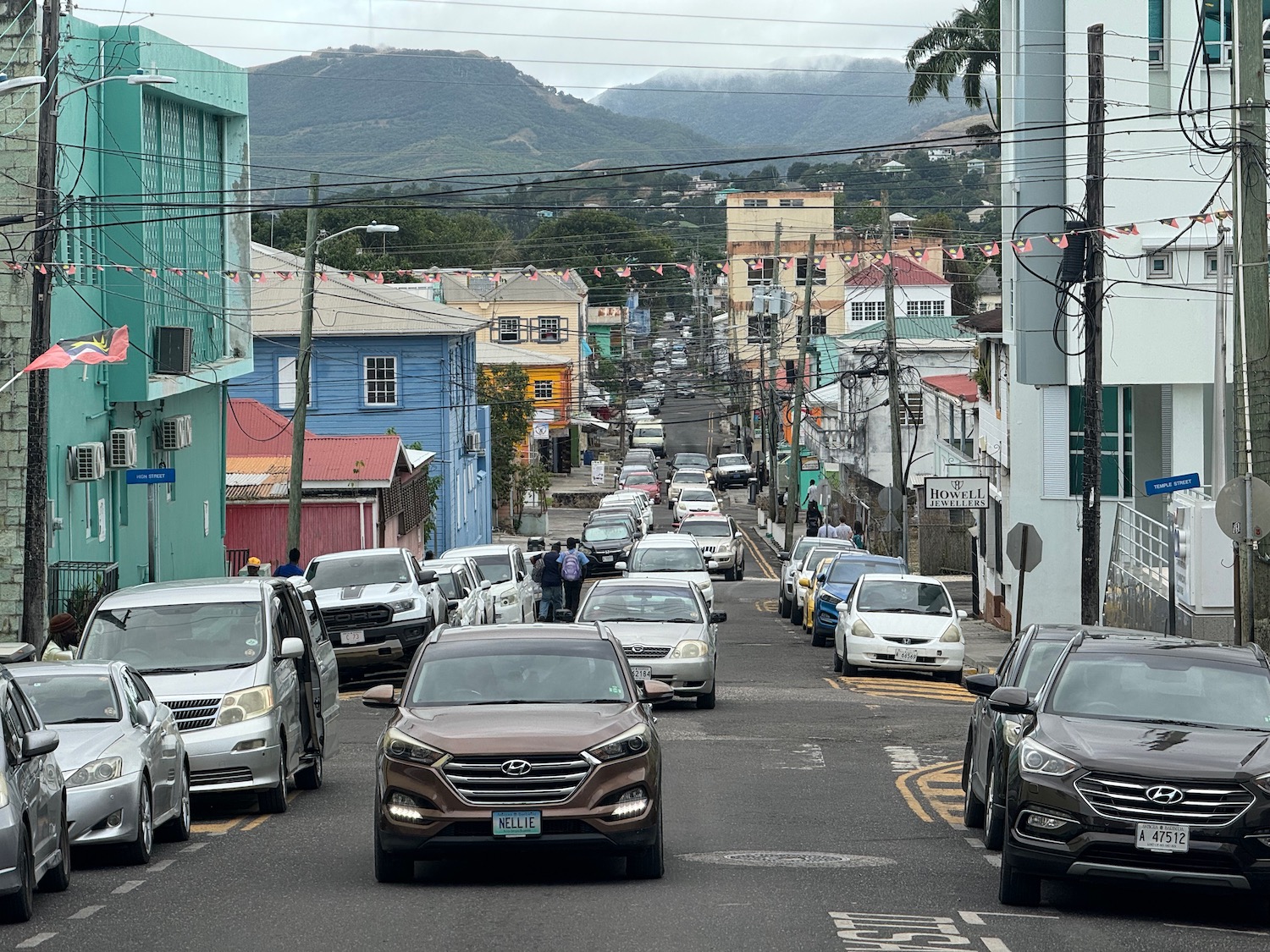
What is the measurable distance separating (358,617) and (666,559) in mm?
13030

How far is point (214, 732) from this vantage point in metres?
14.6

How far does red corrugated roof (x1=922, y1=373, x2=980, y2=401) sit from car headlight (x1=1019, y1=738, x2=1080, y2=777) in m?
44.3

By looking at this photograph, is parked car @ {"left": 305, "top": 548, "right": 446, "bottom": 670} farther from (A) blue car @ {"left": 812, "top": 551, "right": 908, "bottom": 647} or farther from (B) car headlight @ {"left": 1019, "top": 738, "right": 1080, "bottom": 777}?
(B) car headlight @ {"left": 1019, "top": 738, "right": 1080, "bottom": 777}

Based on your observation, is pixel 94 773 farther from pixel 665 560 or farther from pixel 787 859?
pixel 665 560

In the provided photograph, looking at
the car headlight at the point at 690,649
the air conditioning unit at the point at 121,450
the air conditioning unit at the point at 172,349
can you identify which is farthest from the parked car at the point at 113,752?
the air conditioning unit at the point at 172,349

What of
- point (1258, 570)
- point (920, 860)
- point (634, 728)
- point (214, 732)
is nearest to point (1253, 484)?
point (1258, 570)

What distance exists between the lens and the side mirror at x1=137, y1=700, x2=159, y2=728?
1300 cm

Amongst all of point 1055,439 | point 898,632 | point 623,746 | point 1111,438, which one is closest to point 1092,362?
point 898,632

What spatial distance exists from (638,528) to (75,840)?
4318cm

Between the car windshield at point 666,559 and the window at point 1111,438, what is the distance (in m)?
7.80

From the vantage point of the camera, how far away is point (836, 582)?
3256cm

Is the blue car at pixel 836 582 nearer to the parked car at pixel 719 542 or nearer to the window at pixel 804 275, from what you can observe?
the parked car at pixel 719 542

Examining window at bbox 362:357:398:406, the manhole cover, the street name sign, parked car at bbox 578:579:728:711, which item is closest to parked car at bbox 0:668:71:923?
the manhole cover

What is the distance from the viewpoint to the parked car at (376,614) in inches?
1003
